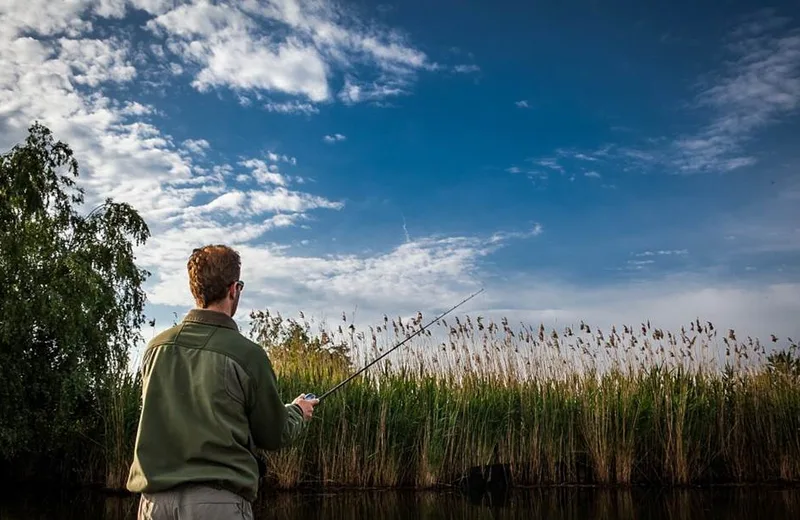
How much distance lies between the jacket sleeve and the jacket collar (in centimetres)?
22

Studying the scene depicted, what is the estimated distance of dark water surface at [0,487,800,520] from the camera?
9086 mm

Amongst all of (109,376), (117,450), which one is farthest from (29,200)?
(117,450)

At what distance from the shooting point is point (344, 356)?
12.6 m

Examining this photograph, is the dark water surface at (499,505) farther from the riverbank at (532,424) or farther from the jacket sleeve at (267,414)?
the jacket sleeve at (267,414)

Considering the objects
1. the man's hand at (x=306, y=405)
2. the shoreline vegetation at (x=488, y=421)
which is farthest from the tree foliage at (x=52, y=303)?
the man's hand at (x=306, y=405)

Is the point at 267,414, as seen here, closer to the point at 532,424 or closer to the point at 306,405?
the point at 306,405

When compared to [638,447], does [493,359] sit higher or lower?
higher

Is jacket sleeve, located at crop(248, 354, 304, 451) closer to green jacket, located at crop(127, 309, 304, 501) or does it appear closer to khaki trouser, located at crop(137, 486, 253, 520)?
green jacket, located at crop(127, 309, 304, 501)

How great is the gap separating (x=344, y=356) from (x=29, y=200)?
8747mm

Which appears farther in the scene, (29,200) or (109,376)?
(29,200)

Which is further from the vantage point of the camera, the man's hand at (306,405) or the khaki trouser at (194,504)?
the man's hand at (306,405)

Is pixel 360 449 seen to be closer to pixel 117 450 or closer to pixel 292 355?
pixel 292 355

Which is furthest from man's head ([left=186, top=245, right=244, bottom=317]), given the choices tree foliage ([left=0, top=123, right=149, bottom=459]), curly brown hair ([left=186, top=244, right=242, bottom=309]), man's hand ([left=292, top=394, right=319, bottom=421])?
tree foliage ([left=0, top=123, right=149, bottom=459])

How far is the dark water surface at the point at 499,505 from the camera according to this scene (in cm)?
909
